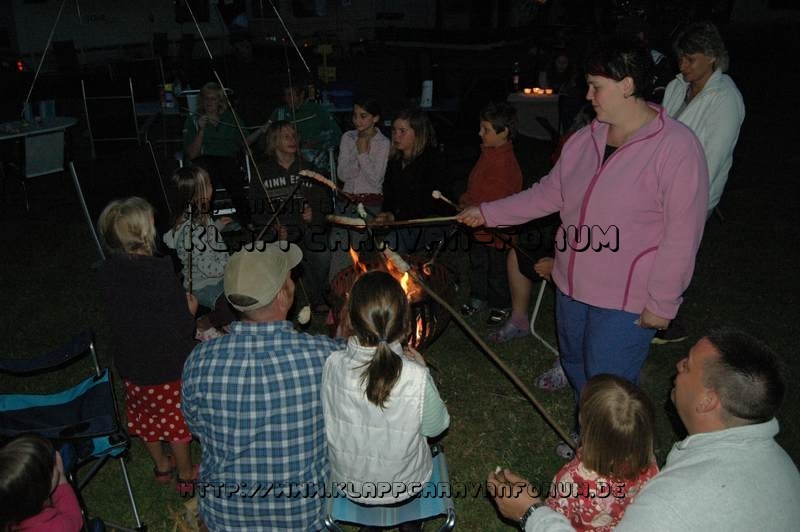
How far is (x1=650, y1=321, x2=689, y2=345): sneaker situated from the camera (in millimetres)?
5047

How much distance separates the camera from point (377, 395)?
7.68 ft

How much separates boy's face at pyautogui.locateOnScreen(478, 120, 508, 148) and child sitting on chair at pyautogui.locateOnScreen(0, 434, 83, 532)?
3.62 meters

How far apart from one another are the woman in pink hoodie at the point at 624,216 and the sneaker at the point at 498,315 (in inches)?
82.2

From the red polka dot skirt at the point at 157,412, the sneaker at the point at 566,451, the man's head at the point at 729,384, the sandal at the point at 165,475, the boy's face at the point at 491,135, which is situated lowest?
the sandal at the point at 165,475

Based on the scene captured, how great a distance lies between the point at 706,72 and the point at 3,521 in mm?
4652

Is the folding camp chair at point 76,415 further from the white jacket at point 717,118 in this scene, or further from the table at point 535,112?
the table at point 535,112

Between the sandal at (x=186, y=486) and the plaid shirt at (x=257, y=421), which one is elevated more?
the plaid shirt at (x=257, y=421)

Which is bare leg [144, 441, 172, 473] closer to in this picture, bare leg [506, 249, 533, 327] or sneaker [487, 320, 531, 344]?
sneaker [487, 320, 531, 344]

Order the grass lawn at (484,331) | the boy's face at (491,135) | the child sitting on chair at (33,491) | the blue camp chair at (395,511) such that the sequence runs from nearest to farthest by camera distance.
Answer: the child sitting on chair at (33,491)
the blue camp chair at (395,511)
the grass lawn at (484,331)
the boy's face at (491,135)

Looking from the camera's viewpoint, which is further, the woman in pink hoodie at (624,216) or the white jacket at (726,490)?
the woman in pink hoodie at (624,216)

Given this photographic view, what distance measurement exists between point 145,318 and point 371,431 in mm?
1480

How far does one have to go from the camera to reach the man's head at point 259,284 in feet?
8.18

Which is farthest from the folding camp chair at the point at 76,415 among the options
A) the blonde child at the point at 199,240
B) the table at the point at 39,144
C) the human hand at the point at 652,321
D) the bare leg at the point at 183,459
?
the table at the point at 39,144

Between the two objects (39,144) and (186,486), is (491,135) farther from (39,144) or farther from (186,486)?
(39,144)
